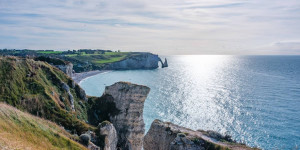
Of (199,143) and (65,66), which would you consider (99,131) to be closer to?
(199,143)

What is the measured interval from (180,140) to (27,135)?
865 inches

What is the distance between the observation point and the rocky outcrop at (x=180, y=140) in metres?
35.9

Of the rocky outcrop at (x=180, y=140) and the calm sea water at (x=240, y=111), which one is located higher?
the rocky outcrop at (x=180, y=140)

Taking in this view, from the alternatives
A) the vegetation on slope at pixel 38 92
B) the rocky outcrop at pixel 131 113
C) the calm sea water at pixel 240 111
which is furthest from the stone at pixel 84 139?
the calm sea water at pixel 240 111

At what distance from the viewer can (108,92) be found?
51188 mm

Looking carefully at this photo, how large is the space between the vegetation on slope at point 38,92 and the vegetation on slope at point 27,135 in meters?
6.54

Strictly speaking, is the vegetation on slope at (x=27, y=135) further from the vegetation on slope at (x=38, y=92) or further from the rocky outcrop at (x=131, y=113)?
the rocky outcrop at (x=131, y=113)

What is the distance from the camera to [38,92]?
131 ft

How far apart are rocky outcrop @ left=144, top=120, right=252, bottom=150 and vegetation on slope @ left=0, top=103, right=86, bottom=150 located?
51.1ft

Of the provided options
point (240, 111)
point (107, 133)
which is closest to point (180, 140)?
point (107, 133)

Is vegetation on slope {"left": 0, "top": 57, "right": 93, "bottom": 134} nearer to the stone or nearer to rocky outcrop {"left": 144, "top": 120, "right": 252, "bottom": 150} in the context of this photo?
the stone

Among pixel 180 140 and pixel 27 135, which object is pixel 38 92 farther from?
pixel 180 140

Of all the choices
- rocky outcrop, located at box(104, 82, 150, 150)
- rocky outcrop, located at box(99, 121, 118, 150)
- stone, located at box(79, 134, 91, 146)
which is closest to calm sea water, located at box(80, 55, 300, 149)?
rocky outcrop, located at box(104, 82, 150, 150)

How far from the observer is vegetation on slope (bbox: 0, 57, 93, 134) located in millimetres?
35844
